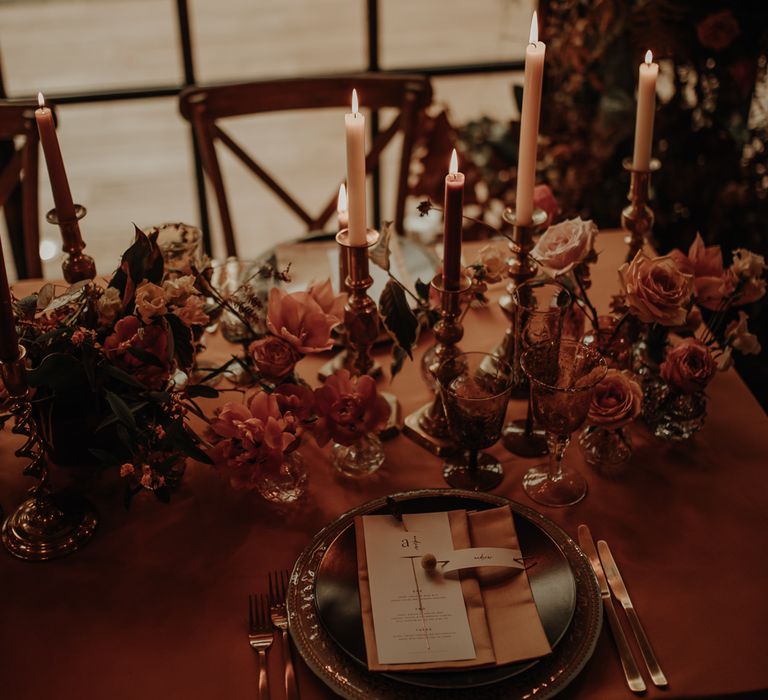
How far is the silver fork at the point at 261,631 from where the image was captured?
1.00 m

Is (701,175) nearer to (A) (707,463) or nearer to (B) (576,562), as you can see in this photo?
(A) (707,463)

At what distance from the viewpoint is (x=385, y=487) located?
1.26 m

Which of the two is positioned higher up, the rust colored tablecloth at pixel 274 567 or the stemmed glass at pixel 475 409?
the stemmed glass at pixel 475 409

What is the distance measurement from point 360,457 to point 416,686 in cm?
40

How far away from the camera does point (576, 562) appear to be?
1.11m

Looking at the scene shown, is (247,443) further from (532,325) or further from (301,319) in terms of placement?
(532,325)

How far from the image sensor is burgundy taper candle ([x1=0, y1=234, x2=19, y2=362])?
→ 97 cm

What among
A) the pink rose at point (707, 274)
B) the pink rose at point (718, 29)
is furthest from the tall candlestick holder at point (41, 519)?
the pink rose at point (718, 29)

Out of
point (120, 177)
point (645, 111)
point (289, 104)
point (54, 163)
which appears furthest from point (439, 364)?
point (120, 177)

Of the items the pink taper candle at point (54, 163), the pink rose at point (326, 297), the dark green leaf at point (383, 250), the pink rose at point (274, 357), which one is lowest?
the pink rose at point (274, 357)

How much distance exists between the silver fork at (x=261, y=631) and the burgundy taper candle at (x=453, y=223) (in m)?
0.49

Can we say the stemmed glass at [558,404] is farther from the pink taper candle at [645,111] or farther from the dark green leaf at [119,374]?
the dark green leaf at [119,374]

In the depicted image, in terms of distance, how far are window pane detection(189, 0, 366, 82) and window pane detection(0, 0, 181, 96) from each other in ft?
0.50

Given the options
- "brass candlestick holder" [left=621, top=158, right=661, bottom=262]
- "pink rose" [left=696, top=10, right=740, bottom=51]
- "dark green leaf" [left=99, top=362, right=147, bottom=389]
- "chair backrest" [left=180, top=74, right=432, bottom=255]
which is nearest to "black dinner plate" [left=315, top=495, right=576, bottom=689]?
"dark green leaf" [left=99, top=362, right=147, bottom=389]
